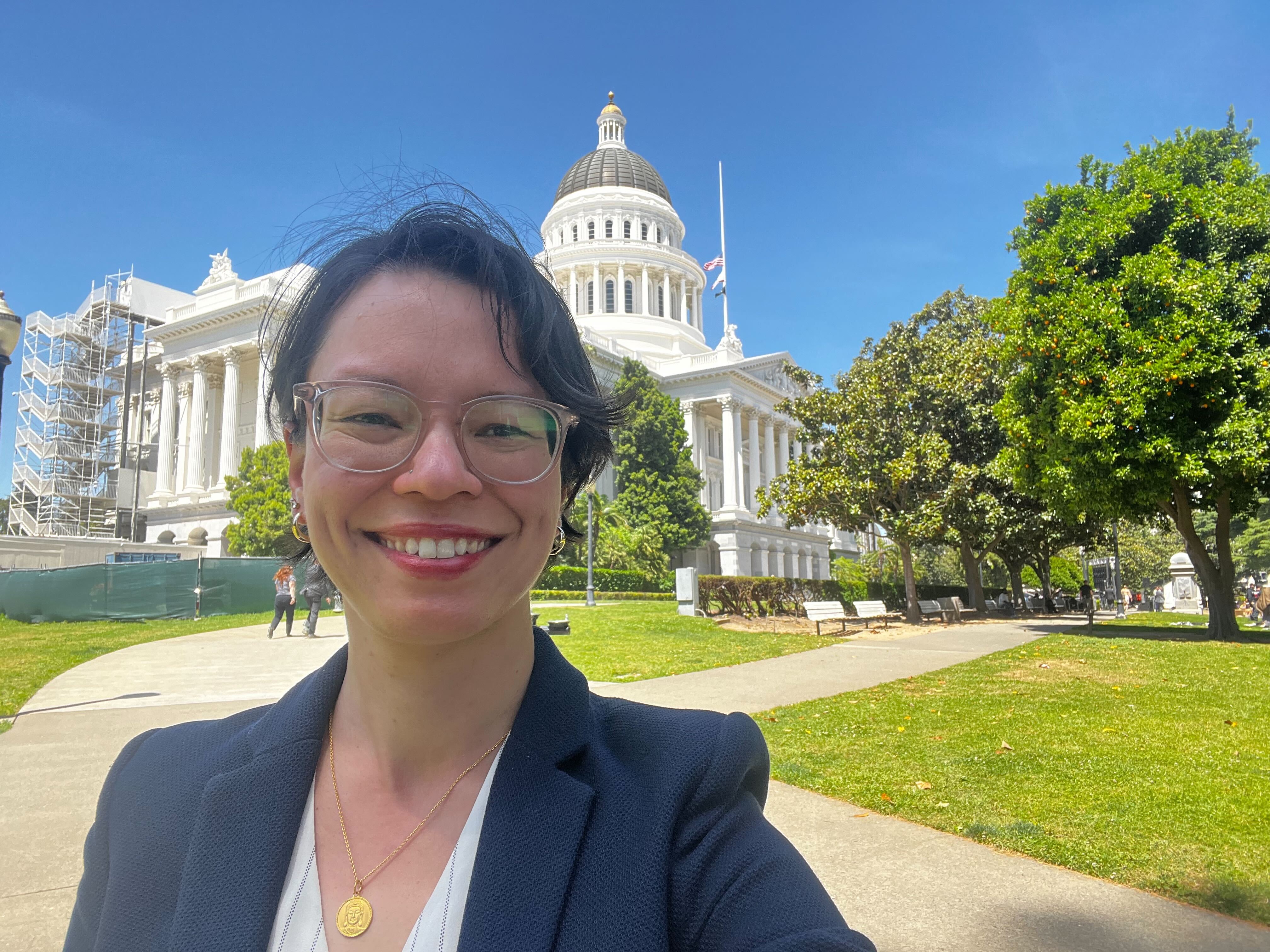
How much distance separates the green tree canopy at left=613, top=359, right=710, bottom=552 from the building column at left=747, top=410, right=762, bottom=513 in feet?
49.3

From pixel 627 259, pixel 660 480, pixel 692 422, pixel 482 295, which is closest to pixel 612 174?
pixel 627 259

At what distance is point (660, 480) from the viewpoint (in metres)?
48.8

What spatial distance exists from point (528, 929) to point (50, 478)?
61004mm

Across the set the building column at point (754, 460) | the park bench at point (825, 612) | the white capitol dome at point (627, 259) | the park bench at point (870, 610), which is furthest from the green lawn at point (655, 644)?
the white capitol dome at point (627, 259)

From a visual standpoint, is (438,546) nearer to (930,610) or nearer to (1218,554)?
(1218,554)

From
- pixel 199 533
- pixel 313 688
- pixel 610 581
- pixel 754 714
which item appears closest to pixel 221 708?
pixel 754 714

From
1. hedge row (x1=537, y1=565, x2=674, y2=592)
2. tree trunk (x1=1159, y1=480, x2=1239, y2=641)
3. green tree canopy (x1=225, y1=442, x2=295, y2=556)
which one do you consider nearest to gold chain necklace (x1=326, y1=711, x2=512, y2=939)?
tree trunk (x1=1159, y1=480, x2=1239, y2=641)

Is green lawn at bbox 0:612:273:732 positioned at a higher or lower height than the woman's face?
lower

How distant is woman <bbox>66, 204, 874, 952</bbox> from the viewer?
3.83ft

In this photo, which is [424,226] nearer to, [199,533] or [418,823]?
[418,823]

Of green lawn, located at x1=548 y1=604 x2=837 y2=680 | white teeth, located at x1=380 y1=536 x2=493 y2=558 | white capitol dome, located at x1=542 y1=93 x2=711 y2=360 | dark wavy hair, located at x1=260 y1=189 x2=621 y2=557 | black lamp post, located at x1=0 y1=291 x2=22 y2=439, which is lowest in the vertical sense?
green lawn, located at x1=548 y1=604 x2=837 y2=680

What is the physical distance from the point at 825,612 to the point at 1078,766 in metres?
14.7

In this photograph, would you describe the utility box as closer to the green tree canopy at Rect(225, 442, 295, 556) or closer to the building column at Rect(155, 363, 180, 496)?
the green tree canopy at Rect(225, 442, 295, 556)

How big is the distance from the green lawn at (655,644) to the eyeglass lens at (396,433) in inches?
389
